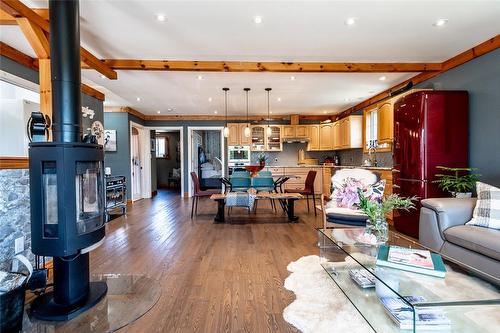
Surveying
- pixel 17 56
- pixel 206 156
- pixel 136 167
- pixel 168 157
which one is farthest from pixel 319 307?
pixel 168 157

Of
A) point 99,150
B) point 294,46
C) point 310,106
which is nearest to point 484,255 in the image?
point 294,46

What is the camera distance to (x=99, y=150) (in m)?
2.22

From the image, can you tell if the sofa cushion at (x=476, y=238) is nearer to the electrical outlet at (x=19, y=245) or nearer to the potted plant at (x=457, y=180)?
the potted plant at (x=457, y=180)

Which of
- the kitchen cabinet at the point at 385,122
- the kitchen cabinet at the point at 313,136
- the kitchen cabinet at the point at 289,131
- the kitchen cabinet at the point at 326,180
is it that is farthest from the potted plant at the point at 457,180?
the kitchen cabinet at the point at 289,131

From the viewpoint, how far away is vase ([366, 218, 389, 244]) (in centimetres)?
207

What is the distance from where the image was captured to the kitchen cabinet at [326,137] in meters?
7.81

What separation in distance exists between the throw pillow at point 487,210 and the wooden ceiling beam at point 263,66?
2.22 metres

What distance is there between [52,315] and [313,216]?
13.7 ft

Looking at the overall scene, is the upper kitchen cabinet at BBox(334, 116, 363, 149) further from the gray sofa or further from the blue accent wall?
the gray sofa

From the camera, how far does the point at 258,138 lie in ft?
26.5

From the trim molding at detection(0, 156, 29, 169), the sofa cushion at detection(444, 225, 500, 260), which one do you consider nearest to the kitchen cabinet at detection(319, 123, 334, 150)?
the sofa cushion at detection(444, 225, 500, 260)

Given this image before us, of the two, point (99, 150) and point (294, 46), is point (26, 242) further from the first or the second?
point (294, 46)

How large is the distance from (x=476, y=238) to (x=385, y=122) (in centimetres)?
322

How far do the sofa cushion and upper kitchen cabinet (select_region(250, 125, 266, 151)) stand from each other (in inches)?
229
